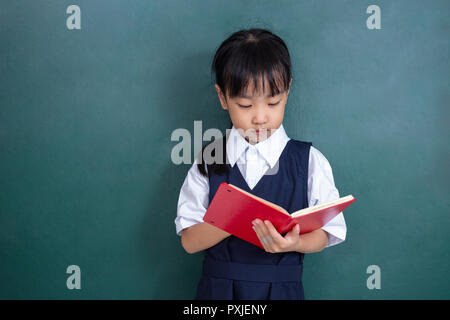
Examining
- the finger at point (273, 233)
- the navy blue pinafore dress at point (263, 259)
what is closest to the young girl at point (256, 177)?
the navy blue pinafore dress at point (263, 259)

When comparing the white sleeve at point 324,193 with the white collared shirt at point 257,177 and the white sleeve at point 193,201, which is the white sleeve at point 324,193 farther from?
the white sleeve at point 193,201

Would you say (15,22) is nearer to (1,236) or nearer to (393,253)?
(1,236)

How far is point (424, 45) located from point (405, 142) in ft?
0.96

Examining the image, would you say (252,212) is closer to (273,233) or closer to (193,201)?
(273,233)

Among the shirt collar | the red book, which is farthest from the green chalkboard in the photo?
the red book

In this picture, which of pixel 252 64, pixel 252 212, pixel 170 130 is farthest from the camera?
pixel 170 130

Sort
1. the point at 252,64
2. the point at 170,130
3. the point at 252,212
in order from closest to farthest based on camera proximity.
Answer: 1. the point at 252,212
2. the point at 252,64
3. the point at 170,130

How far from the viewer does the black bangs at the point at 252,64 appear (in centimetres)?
100

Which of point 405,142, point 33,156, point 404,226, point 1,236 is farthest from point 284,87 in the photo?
point 1,236

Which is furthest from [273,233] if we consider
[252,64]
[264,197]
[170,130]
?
[170,130]

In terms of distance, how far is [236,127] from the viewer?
1059 millimetres

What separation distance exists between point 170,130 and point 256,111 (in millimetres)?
377

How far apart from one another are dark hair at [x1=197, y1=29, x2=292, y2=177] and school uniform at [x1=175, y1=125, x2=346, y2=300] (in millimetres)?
134

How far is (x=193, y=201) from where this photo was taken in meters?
1.09
